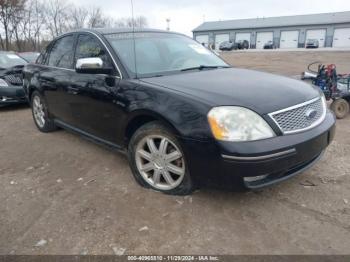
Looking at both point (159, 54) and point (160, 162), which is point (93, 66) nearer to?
point (159, 54)

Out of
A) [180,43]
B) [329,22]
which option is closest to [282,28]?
[329,22]

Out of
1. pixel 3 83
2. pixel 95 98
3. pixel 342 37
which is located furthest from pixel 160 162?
pixel 342 37

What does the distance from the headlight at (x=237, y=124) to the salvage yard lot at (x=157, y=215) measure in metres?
0.76

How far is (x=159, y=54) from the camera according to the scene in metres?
3.53

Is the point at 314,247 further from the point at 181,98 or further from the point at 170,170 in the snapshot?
the point at 181,98

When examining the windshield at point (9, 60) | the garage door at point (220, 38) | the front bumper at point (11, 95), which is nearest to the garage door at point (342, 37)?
the garage door at point (220, 38)

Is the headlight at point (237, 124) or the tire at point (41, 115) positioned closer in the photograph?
the headlight at point (237, 124)

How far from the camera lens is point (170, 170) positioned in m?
2.87

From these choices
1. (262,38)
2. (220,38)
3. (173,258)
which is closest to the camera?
(173,258)

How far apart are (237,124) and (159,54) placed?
5.10 feet

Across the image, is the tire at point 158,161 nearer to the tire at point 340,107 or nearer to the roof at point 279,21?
the tire at point 340,107

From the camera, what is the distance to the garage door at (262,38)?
179 feet

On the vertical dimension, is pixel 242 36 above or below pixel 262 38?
above

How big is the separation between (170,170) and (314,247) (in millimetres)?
1327
